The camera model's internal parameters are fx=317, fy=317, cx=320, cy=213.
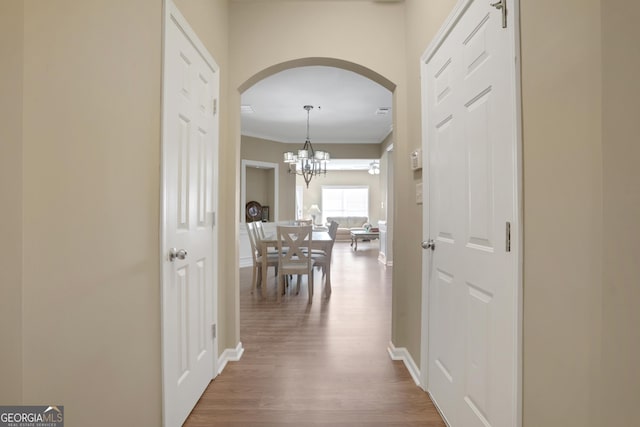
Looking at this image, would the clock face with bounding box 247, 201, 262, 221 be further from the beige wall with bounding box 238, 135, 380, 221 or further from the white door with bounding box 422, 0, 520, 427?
the white door with bounding box 422, 0, 520, 427

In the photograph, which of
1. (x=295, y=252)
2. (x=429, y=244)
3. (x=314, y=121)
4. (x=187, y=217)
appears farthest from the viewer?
(x=314, y=121)

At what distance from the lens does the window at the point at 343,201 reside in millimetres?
13867

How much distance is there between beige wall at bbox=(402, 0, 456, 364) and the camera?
2170 mm

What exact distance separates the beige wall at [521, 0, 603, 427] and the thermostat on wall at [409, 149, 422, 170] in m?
1.09

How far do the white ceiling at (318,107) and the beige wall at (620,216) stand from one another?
3558mm

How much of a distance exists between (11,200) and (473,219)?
1.63 m

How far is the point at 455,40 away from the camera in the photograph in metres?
1.63

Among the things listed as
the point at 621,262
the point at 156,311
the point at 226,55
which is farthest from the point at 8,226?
the point at 226,55

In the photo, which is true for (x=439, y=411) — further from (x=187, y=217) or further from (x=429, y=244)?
(x=187, y=217)

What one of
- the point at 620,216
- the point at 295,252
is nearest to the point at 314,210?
the point at 295,252

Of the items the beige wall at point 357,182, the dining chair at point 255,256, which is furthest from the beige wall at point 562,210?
the beige wall at point 357,182

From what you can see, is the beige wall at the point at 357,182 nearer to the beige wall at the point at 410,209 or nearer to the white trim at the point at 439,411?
the beige wall at the point at 410,209

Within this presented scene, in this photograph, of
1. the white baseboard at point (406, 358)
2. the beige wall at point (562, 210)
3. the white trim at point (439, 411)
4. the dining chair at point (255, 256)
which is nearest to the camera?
the beige wall at point (562, 210)

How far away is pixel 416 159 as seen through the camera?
2.24 meters
